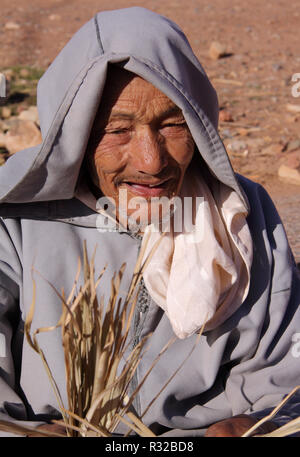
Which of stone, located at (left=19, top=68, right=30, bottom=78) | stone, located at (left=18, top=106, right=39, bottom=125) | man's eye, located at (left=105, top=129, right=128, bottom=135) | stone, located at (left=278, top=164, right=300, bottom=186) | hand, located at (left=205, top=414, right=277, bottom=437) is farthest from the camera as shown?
stone, located at (left=19, top=68, right=30, bottom=78)

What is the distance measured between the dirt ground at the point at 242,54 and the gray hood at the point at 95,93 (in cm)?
249

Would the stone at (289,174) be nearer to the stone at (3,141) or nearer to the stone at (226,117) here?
the stone at (226,117)

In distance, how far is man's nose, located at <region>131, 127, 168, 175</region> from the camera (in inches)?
86.2

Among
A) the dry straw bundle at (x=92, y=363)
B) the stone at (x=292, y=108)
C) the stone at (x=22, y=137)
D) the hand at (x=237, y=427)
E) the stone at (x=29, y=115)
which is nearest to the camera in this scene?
the dry straw bundle at (x=92, y=363)

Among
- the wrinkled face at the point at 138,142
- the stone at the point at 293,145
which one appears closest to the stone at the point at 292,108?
the stone at the point at 293,145

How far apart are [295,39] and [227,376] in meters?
9.79

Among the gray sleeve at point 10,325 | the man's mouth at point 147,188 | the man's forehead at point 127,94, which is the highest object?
the man's forehead at point 127,94

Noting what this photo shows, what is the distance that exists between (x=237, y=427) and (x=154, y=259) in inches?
22.8

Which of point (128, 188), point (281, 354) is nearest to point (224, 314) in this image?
point (281, 354)

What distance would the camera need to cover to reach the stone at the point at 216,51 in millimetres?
10516

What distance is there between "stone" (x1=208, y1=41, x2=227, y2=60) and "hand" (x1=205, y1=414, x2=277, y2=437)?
29.1ft

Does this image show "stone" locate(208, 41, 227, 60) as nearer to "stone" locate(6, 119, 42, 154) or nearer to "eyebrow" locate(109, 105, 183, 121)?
"stone" locate(6, 119, 42, 154)

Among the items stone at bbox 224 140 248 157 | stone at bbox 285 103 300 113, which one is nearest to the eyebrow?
stone at bbox 224 140 248 157
